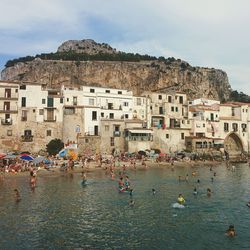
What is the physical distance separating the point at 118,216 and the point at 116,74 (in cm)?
9125

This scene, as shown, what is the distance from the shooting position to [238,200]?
31141 mm

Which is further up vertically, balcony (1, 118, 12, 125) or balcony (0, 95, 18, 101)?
balcony (0, 95, 18, 101)

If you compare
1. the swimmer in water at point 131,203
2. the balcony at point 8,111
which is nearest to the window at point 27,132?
the balcony at point 8,111

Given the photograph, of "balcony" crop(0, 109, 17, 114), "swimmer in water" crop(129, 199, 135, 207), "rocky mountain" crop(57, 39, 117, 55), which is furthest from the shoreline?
"rocky mountain" crop(57, 39, 117, 55)

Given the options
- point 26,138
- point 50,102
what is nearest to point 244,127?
point 50,102

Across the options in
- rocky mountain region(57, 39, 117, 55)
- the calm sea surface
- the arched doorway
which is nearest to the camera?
the calm sea surface

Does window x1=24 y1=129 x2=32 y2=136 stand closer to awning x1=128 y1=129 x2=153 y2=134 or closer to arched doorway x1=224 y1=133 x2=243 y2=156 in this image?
awning x1=128 y1=129 x2=153 y2=134

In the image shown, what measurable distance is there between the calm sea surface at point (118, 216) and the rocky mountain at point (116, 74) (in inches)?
2934

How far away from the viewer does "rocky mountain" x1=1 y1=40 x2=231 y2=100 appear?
110938mm

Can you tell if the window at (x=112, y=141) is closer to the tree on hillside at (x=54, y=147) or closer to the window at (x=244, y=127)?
the tree on hillside at (x=54, y=147)

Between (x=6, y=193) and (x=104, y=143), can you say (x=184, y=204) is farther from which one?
(x=104, y=143)

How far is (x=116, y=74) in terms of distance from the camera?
4427 inches

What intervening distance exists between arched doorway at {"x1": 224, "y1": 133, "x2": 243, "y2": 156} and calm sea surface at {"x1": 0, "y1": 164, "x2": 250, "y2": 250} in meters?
41.3

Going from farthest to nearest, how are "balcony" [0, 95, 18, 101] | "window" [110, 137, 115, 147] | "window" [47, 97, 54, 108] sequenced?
"window" [110, 137, 115, 147] < "window" [47, 97, 54, 108] < "balcony" [0, 95, 18, 101]
